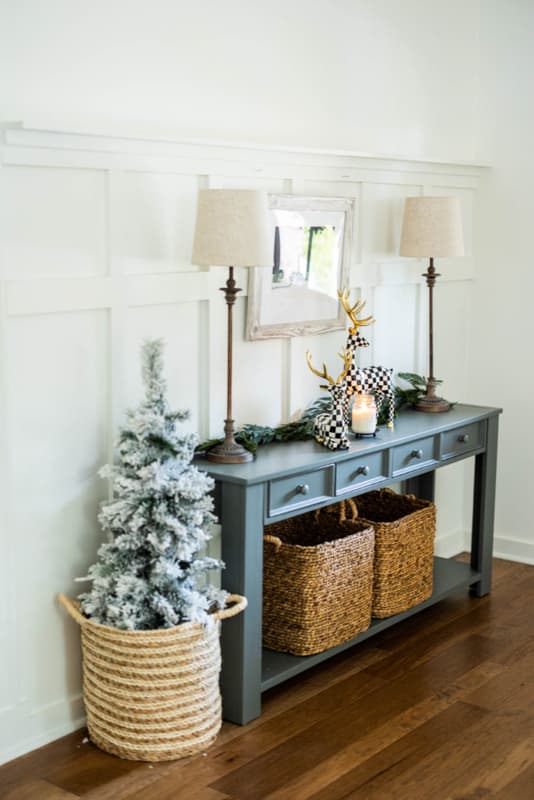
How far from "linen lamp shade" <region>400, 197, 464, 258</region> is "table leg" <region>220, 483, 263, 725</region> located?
1.37 meters

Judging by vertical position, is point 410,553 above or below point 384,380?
below

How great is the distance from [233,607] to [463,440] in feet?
4.58

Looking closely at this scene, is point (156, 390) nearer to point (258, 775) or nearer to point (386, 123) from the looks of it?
point (258, 775)

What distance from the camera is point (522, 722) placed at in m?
3.17

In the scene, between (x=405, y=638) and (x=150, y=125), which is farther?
(x=405, y=638)

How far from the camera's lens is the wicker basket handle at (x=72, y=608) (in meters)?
2.92

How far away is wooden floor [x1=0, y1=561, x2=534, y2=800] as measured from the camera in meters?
2.77

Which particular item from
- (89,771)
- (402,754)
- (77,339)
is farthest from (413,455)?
(89,771)

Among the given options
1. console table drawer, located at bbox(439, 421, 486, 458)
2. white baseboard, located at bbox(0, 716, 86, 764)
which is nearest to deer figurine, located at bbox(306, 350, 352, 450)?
console table drawer, located at bbox(439, 421, 486, 458)

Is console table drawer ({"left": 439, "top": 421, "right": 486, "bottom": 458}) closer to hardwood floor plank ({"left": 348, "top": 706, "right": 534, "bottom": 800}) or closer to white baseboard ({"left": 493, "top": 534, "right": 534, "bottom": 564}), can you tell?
white baseboard ({"left": 493, "top": 534, "right": 534, "bottom": 564})

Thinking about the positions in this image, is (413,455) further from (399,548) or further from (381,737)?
(381,737)

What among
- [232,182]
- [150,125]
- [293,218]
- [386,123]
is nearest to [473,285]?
[386,123]

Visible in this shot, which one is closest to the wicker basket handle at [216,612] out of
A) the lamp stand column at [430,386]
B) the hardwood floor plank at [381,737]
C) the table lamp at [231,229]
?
the hardwood floor plank at [381,737]

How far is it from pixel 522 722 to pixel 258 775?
0.85m
